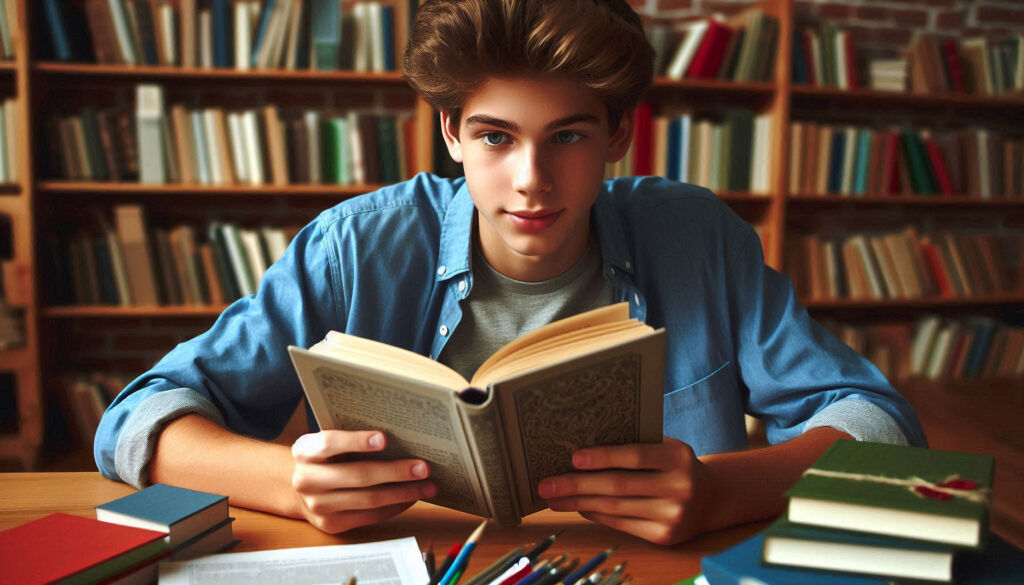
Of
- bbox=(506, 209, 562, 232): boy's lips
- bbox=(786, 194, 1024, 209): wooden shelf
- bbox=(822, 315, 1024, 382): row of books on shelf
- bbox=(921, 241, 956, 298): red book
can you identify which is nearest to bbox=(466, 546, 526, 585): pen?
bbox=(506, 209, 562, 232): boy's lips

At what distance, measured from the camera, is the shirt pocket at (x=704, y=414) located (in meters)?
1.19

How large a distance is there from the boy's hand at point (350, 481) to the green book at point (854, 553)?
34 cm

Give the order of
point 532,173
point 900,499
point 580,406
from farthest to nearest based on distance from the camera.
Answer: point 532,173 < point 580,406 < point 900,499

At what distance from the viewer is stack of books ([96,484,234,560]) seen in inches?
29.0

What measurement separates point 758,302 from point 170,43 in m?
2.40

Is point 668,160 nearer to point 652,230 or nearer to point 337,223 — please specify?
point 652,230

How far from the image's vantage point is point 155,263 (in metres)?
2.85

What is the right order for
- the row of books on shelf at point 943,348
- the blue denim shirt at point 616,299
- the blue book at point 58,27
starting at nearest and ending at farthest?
the blue denim shirt at point 616,299
the blue book at point 58,27
the row of books on shelf at point 943,348

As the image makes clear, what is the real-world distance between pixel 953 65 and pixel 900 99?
26cm

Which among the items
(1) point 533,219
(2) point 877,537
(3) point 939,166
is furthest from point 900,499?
(3) point 939,166

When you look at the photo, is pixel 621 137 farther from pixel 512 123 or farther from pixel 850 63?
pixel 850 63

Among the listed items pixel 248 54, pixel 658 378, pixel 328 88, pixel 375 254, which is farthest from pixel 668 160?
pixel 658 378

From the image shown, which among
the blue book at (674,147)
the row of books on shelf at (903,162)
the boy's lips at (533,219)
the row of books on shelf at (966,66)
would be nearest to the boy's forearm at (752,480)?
the boy's lips at (533,219)

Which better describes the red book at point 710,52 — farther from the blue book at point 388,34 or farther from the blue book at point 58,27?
the blue book at point 58,27
